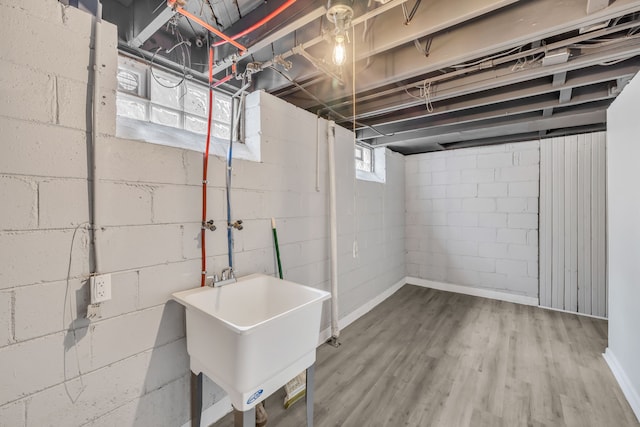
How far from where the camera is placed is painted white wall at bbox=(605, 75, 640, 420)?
67.4 inches

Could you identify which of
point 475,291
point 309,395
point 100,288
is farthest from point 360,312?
point 100,288

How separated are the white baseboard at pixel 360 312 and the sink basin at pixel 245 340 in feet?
3.85

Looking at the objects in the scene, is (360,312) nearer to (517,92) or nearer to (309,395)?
(309,395)

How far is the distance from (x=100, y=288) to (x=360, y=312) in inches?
104

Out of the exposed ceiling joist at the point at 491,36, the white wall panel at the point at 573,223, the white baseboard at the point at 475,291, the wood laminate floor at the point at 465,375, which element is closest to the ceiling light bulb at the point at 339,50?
the exposed ceiling joist at the point at 491,36

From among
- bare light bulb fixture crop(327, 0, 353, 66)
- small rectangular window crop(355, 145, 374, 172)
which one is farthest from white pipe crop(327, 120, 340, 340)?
small rectangular window crop(355, 145, 374, 172)

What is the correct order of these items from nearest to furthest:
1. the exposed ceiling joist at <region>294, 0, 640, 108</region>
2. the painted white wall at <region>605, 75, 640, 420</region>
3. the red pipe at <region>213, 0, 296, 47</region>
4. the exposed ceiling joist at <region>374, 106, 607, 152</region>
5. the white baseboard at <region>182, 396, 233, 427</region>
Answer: the red pipe at <region>213, 0, 296, 47</region> → the exposed ceiling joist at <region>294, 0, 640, 108</region> → the white baseboard at <region>182, 396, 233, 427</region> → the painted white wall at <region>605, 75, 640, 420</region> → the exposed ceiling joist at <region>374, 106, 607, 152</region>

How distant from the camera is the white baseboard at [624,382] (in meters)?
1.68

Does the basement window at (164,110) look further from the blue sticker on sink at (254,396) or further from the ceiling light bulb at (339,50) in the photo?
the blue sticker on sink at (254,396)

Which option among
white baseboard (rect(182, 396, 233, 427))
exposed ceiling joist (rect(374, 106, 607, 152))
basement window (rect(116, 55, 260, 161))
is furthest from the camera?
exposed ceiling joist (rect(374, 106, 607, 152))

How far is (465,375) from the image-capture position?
6.88 ft

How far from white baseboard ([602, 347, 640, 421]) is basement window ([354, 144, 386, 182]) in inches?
109

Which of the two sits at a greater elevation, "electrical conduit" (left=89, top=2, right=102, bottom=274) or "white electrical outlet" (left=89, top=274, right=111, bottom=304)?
"electrical conduit" (left=89, top=2, right=102, bottom=274)

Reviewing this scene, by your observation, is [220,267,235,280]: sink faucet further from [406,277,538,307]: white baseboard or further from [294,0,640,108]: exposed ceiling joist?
[406,277,538,307]: white baseboard
